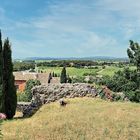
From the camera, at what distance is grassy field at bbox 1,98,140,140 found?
1741cm

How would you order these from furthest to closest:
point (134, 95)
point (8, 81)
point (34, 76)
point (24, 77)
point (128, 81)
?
point (24, 77), point (34, 76), point (128, 81), point (134, 95), point (8, 81)

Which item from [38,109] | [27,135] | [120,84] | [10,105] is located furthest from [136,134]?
[120,84]

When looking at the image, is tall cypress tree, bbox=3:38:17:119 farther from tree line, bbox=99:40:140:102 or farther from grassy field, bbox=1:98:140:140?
tree line, bbox=99:40:140:102

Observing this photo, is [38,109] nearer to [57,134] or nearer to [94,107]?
[94,107]

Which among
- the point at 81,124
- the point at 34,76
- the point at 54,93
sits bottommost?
the point at 34,76

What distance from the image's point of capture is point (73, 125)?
19.0 m

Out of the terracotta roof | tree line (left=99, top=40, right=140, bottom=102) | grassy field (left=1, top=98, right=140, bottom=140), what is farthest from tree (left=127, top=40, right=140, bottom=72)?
the terracotta roof

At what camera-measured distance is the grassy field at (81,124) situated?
17406 millimetres

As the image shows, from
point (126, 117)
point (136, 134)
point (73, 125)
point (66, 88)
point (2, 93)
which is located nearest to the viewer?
point (136, 134)

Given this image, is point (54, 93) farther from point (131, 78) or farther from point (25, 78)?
point (25, 78)

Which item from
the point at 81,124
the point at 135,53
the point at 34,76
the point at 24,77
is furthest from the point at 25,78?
the point at 81,124

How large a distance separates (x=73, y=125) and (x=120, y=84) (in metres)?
14.6

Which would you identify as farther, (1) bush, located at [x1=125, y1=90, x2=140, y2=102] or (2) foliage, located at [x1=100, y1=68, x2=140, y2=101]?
(2) foliage, located at [x1=100, y1=68, x2=140, y2=101]

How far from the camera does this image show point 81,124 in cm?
1905
